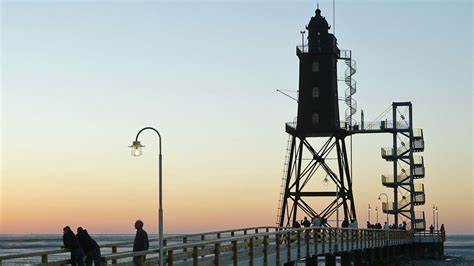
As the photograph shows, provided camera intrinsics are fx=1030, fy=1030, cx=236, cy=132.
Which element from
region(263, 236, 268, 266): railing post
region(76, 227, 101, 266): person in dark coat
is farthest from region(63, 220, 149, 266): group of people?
region(263, 236, 268, 266): railing post

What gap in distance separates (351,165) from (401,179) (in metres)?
18.5

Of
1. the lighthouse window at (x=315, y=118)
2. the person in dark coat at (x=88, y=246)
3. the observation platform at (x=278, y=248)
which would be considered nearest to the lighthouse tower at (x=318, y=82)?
the lighthouse window at (x=315, y=118)

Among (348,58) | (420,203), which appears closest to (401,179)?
(420,203)

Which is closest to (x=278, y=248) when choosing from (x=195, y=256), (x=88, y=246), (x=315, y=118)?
(x=195, y=256)

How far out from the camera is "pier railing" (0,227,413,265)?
92.2ft

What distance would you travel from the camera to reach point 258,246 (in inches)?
1489

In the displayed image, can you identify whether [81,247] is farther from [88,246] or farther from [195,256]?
[195,256]

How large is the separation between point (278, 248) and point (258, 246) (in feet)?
5.59

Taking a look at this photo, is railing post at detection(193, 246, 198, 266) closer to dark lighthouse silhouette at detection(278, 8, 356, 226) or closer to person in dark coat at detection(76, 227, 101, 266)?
person in dark coat at detection(76, 227, 101, 266)

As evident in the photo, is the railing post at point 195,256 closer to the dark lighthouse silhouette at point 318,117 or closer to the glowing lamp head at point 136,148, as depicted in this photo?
the glowing lamp head at point 136,148

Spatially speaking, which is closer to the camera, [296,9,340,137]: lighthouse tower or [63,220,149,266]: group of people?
[63,220,149,266]: group of people

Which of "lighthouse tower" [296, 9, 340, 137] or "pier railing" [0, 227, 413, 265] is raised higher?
"lighthouse tower" [296, 9, 340, 137]

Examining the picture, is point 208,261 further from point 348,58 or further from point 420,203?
point 420,203

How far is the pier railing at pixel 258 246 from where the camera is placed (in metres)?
28.1
